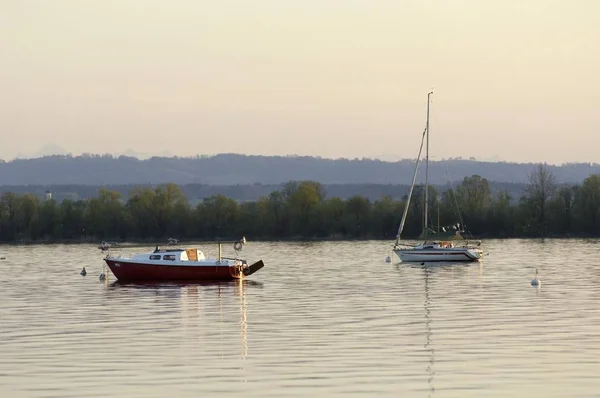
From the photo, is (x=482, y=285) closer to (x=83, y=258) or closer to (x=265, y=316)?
(x=265, y=316)

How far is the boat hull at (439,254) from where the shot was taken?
381 feet

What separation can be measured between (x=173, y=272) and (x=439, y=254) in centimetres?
3331

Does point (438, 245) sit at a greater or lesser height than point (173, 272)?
greater

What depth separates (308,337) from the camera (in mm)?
49656

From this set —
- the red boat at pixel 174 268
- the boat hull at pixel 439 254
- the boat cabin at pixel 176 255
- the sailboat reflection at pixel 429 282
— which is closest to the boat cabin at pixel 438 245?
the boat hull at pixel 439 254

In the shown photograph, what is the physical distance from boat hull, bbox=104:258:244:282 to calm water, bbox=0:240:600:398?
1999 millimetres

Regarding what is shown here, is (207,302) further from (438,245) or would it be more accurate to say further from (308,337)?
(438,245)

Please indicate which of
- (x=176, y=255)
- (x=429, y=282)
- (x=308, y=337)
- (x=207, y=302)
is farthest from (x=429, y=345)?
(x=176, y=255)

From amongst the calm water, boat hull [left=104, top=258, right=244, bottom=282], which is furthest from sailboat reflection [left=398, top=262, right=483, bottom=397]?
boat hull [left=104, top=258, right=244, bottom=282]

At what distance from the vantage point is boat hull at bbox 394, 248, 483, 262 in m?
116

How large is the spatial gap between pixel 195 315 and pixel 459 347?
67.5 ft

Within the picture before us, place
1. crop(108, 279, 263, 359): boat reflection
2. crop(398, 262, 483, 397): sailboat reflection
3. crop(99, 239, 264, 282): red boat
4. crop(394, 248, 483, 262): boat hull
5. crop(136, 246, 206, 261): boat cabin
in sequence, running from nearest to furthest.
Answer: crop(398, 262, 483, 397): sailboat reflection, crop(108, 279, 263, 359): boat reflection, crop(99, 239, 264, 282): red boat, crop(136, 246, 206, 261): boat cabin, crop(394, 248, 483, 262): boat hull

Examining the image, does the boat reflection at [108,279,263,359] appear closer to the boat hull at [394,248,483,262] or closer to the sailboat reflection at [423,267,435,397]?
the sailboat reflection at [423,267,435,397]

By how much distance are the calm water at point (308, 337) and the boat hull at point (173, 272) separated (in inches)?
78.7
